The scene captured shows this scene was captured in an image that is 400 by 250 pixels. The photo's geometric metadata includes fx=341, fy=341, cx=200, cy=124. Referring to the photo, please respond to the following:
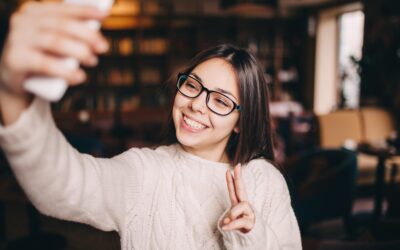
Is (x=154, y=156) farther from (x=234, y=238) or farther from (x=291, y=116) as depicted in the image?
(x=291, y=116)

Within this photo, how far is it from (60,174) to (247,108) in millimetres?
620

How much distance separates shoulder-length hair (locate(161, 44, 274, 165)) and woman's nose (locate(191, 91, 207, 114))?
0.12m

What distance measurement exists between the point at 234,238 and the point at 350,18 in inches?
273

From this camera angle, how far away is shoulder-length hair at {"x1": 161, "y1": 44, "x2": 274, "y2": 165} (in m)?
1.03

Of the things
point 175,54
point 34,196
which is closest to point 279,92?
point 175,54

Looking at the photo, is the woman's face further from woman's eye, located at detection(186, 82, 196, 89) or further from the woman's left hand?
the woman's left hand

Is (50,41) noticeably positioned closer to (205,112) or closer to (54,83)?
(54,83)

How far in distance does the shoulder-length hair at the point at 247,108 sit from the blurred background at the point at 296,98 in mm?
270

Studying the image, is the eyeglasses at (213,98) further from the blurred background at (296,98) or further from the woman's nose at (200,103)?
the blurred background at (296,98)

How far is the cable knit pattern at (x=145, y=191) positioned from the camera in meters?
0.54

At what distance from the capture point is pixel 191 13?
674 cm

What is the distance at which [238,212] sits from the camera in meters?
0.76

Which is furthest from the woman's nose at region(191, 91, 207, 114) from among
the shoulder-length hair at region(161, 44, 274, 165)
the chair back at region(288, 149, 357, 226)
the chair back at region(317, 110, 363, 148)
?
the chair back at region(317, 110, 363, 148)

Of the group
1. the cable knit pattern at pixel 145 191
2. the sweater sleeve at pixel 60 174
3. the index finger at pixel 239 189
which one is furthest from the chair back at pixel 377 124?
the sweater sleeve at pixel 60 174
